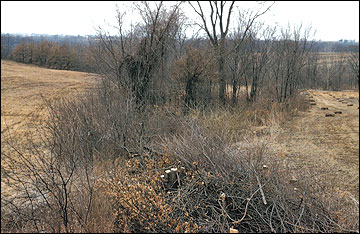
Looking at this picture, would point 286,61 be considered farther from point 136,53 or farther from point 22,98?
point 22,98

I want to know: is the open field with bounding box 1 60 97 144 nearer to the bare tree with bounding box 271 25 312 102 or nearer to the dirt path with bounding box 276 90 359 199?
the dirt path with bounding box 276 90 359 199

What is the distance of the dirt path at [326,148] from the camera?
5.40 metres

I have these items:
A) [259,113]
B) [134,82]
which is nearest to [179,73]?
[134,82]

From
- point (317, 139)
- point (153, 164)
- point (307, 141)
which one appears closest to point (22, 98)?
point (153, 164)

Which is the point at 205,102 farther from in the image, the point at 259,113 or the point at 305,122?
the point at 305,122

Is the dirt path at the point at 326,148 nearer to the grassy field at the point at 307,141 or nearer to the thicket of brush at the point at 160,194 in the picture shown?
the grassy field at the point at 307,141

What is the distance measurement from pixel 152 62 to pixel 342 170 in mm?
6526

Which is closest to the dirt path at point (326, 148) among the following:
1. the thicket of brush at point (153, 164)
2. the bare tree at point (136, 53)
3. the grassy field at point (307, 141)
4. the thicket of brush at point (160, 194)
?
the grassy field at point (307, 141)

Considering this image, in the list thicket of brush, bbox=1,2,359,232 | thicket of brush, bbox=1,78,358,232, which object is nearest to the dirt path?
thicket of brush, bbox=1,2,359,232

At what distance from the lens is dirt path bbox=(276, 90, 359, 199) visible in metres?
5.40

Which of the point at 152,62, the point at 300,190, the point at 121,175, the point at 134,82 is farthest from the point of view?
the point at 152,62

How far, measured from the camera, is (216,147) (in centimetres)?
496

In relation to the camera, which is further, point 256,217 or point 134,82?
point 134,82

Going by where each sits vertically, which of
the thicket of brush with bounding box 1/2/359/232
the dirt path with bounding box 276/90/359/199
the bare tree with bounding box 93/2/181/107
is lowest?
the dirt path with bounding box 276/90/359/199
